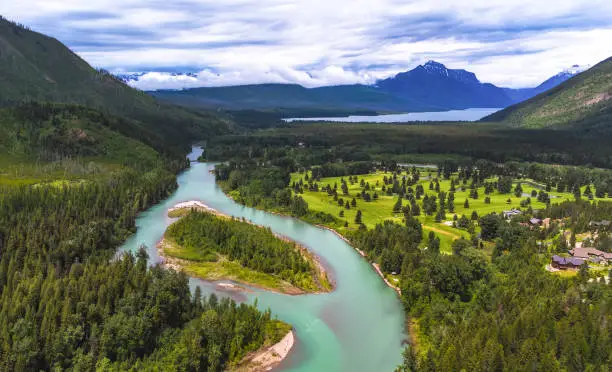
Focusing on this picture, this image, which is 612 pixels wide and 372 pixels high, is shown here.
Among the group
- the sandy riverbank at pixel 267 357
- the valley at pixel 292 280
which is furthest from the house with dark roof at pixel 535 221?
the sandy riverbank at pixel 267 357

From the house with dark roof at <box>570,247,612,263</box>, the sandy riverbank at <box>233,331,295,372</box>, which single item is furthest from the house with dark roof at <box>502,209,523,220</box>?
the sandy riverbank at <box>233,331,295,372</box>

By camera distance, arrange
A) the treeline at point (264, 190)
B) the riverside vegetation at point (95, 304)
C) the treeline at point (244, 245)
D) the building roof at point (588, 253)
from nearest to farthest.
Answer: the riverside vegetation at point (95, 304) → the building roof at point (588, 253) → the treeline at point (244, 245) → the treeline at point (264, 190)

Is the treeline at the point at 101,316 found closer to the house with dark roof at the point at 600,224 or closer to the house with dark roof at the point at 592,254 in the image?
the house with dark roof at the point at 592,254

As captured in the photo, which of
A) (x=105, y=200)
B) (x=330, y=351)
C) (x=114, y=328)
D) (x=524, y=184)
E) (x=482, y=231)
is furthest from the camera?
(x=524, y=184)

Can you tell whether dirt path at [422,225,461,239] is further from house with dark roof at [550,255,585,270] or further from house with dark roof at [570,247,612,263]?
house with dark roof at [550,255,585,270]

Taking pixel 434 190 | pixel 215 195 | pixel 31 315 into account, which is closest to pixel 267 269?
pixel 31 315

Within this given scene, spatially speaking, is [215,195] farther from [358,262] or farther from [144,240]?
[358,262]
